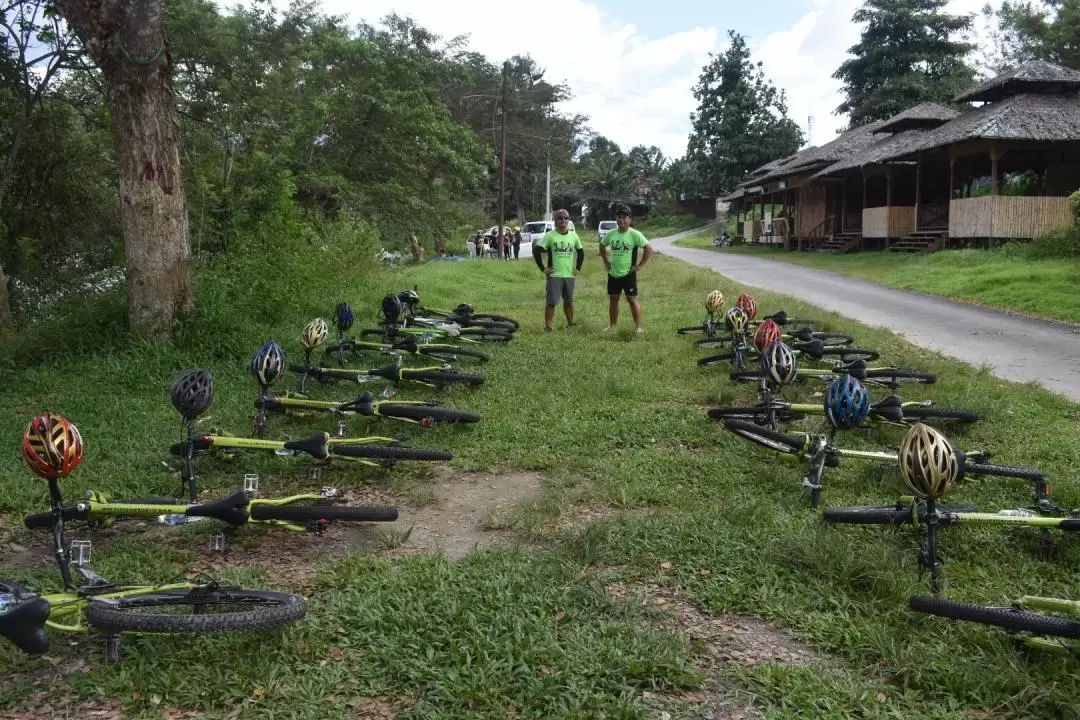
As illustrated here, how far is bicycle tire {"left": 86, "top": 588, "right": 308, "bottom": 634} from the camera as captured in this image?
2941 millimetres

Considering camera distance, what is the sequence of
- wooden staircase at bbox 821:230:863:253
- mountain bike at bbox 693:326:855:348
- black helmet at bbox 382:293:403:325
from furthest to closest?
wooden staircase at bbox 821:230:863:253 → black helmet at bbox 382:293:403:325 → mountain bike at bbox 693:326:855:348

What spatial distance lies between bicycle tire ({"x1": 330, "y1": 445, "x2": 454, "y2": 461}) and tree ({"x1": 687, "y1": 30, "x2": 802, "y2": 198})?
182ft

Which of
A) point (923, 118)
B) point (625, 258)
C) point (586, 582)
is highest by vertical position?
point (923, 118)

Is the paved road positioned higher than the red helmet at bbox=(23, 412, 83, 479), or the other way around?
the red helmet at bbox=(23, 412, 83, 479)

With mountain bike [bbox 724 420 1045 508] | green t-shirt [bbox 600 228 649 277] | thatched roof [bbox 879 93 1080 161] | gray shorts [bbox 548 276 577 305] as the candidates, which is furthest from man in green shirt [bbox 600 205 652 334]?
thatched roof [bbox 879 93 1080 161]

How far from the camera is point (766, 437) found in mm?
5375

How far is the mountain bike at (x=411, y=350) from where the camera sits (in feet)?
28.5

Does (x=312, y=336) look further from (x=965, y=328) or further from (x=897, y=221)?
(x=897, y=221)

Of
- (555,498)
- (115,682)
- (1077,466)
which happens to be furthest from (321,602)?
(1077,466)

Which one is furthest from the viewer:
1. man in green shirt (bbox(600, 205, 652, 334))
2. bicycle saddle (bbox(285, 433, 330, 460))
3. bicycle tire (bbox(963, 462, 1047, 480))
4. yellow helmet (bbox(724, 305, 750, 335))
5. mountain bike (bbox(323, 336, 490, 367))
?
man in green shirt (bbox(600, 205, 652, 334))

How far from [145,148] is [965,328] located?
1118 cm

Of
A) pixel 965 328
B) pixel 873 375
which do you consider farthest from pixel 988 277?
pixel 873 375

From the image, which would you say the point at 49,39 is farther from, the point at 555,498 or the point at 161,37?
the point at 555,498

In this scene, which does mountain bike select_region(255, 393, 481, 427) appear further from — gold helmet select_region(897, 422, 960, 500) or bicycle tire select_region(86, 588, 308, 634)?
gold helmet select_region(897, 422, 960, 500)
